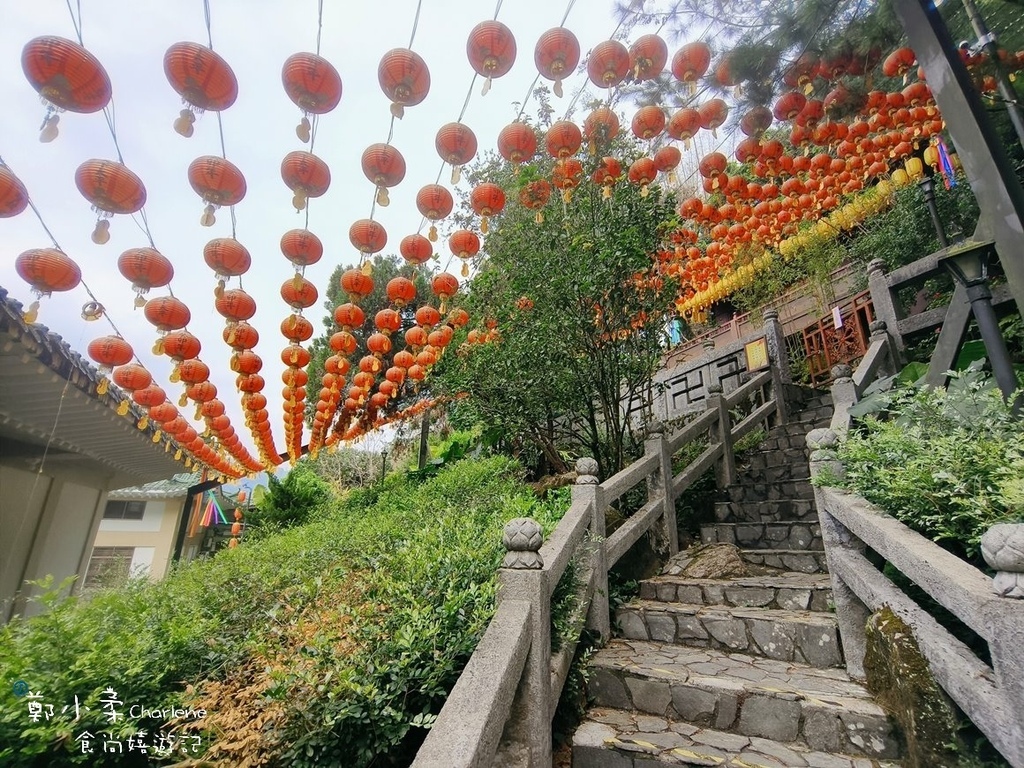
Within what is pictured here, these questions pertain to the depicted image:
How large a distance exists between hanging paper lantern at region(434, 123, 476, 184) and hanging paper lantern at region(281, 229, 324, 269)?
1.98 metres

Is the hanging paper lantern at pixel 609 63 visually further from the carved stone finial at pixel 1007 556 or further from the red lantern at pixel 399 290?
the carved stone finial at pixel 1007 556

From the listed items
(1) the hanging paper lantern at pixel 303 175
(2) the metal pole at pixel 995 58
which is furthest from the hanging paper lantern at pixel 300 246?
(2) the metal pole at pixel 995 58

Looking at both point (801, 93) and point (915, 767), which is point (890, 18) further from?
point (915, 767)

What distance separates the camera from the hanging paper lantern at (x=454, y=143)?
15.8 feet

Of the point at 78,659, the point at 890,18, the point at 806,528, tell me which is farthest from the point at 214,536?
the point at 890,18

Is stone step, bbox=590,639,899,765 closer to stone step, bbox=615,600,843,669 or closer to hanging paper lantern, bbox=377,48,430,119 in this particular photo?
stone step, bbox=615,600,843,669

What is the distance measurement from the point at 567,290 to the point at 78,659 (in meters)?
5.37

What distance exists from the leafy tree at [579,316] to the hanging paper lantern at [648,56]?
1.70m

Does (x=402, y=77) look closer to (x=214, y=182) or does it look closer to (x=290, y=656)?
(x=214, y=182)

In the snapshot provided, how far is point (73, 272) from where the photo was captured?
495 centimetres

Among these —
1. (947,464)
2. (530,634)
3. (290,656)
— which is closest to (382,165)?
(290,656)

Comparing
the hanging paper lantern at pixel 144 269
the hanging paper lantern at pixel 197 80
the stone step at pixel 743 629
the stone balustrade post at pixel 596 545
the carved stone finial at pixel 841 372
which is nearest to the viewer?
the stone step at pixel 743 629

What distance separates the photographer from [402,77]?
4.09 meters

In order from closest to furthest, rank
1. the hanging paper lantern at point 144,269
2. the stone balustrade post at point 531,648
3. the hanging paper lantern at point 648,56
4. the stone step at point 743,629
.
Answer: the stone balustrade post at point 531,648
the stone step at point 743,629
the hanging paper lantern at point 648,56
the hanging paper lantern at point 144,269
